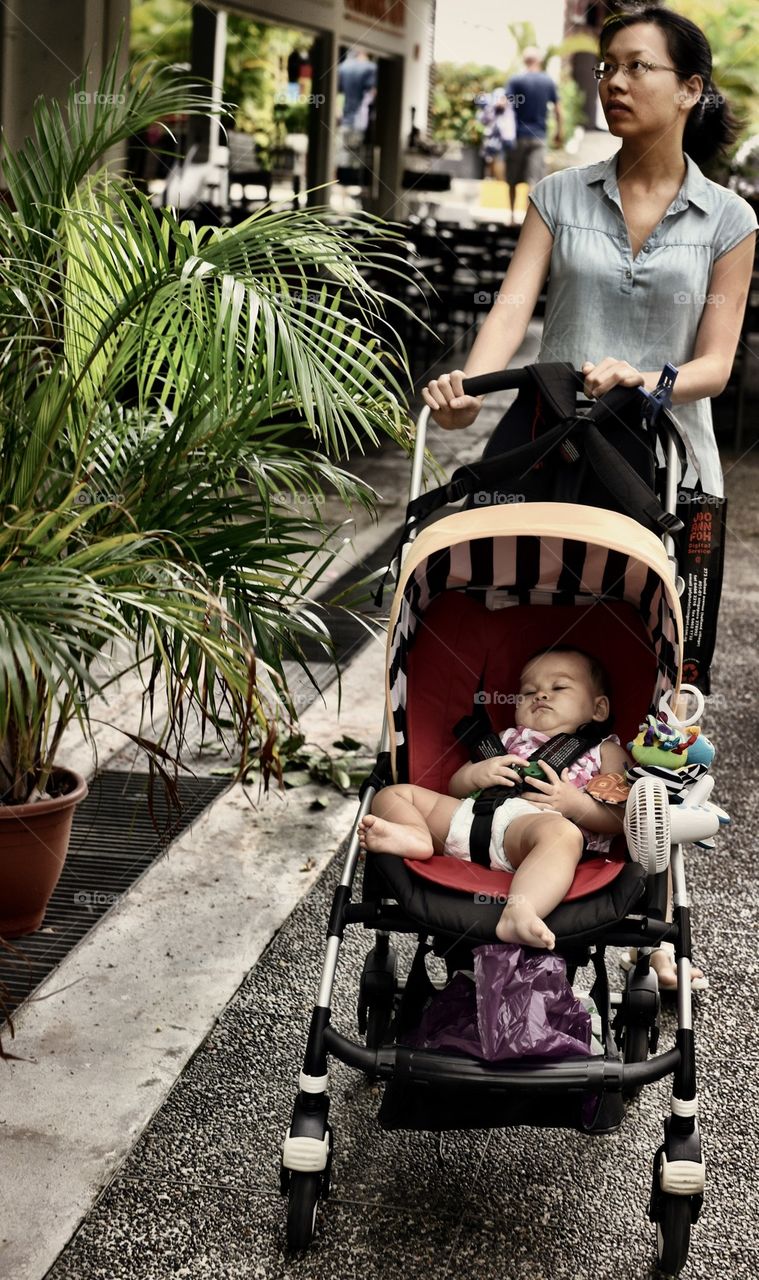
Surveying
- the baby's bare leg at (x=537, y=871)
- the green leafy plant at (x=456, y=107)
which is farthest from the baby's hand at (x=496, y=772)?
the green leafy plant at (x=456, y=107)

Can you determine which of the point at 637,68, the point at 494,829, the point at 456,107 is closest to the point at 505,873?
the point at 494,829

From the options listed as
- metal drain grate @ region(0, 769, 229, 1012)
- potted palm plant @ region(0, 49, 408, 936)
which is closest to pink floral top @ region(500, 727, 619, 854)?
potted palm plant @ region(0, 49, 408, 936)

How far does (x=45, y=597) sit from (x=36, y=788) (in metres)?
1.18

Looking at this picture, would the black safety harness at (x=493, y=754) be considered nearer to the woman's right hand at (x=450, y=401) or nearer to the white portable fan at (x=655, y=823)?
the white portable fan at (x=655, y=823)

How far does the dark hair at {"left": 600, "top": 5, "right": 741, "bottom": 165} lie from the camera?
3070 millimetres

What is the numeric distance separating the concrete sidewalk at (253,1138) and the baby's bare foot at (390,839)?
2.14 ft

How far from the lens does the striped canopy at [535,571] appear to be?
270cm

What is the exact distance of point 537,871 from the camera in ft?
8.29

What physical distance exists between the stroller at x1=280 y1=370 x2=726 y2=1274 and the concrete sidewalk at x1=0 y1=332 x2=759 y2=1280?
14 centimetres

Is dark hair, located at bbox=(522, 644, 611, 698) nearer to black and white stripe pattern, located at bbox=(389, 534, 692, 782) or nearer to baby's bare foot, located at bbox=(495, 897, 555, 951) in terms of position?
black and white stripe pattern, located at bbox=(389, 534, 692, 782)

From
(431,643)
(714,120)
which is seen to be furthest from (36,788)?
(714,120)

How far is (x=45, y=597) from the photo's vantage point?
8.18ft

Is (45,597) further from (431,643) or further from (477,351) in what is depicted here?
(477,351)

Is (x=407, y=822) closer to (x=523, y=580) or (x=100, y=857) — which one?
(x=523, y=580)
